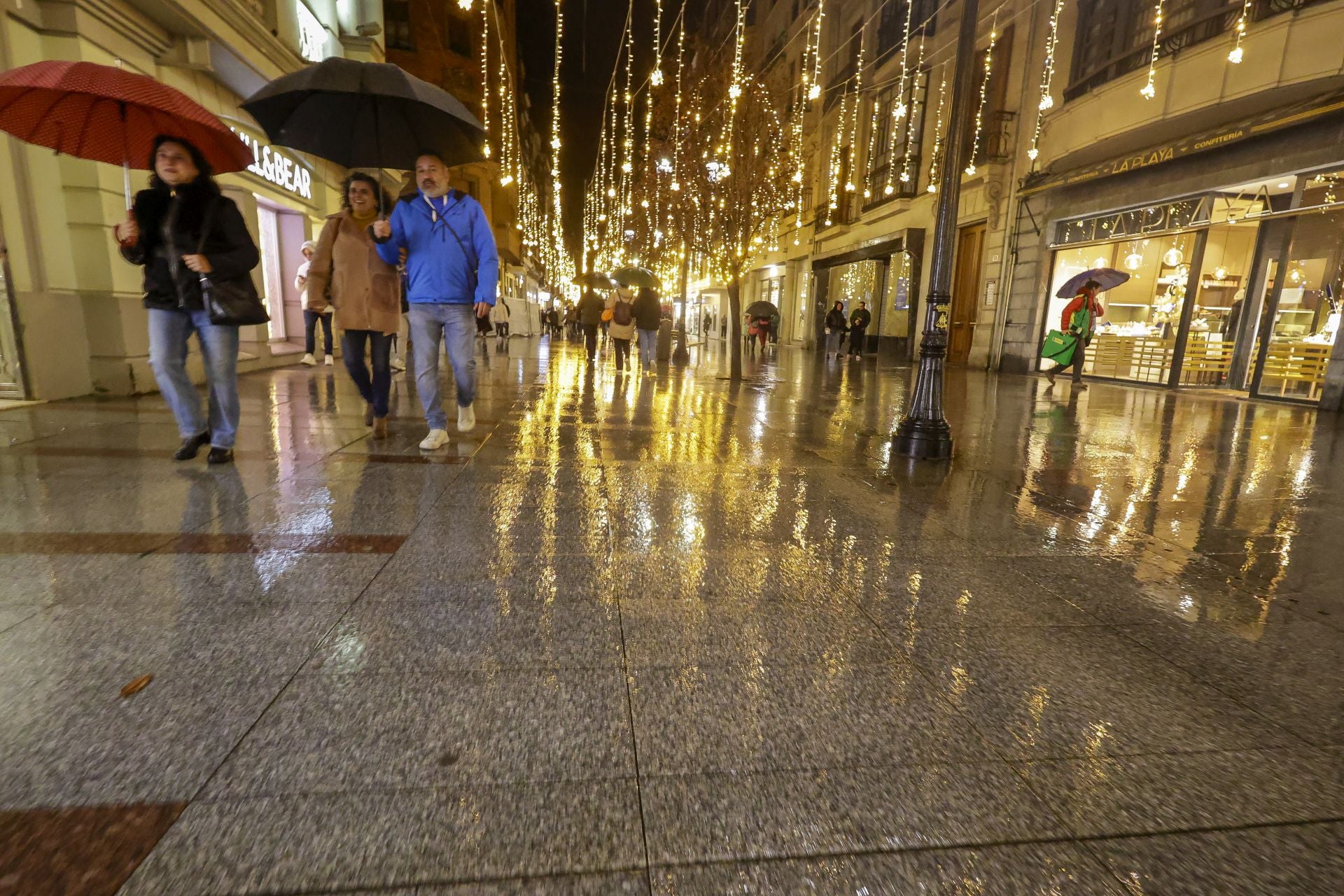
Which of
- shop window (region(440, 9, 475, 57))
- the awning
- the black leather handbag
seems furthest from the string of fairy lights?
shop window (region(440, 9, 475, 57))

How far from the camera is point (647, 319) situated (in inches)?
548

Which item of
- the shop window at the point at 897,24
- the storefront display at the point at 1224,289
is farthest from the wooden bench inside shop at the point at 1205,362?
the shop window at the point at 897,24

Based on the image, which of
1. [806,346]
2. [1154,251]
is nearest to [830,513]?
[1154,251]

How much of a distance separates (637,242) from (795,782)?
34.3m

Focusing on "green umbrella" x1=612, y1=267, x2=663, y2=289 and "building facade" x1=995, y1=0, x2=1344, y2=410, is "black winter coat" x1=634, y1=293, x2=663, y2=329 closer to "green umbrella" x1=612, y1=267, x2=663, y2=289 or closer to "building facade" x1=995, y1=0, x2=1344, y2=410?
"green umbrella" x1=612, y1=267, x2=663, y2=289

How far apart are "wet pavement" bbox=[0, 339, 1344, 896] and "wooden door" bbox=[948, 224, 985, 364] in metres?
15.7

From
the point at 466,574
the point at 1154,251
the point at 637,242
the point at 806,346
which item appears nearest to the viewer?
the point at 466,574

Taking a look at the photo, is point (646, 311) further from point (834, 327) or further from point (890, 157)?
point (890, 157)

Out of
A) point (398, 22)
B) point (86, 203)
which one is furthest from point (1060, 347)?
point (398, 22)

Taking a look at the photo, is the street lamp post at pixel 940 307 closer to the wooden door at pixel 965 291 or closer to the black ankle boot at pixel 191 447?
the black ankle boot at pixel 191 447

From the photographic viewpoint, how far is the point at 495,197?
4016cm

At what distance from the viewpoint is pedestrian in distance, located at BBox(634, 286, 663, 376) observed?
13867mm

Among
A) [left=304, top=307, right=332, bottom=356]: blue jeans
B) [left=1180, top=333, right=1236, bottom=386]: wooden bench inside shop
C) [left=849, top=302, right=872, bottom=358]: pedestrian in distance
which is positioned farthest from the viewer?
[left=849, top=302, right=872, bottom=358]: pedestrian in distance

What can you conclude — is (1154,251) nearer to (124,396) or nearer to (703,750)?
(703,750)
